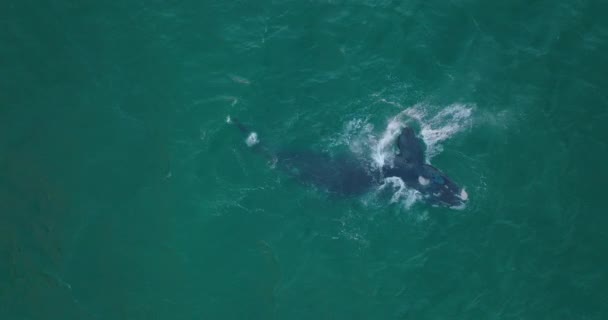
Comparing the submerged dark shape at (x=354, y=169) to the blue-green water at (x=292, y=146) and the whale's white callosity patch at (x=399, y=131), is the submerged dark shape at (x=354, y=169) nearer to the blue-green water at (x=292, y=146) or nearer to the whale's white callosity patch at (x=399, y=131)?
the whale's white callosity patch at (x=399, y=131)

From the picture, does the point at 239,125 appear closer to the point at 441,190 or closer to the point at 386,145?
the point at 386,145

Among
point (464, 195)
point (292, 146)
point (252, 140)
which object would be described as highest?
point (252, 140)

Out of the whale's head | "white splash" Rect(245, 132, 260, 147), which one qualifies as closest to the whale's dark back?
"white splash" Rect(245, 132, 260, 147)

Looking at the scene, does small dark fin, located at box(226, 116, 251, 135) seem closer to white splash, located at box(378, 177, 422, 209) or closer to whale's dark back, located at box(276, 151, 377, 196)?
whale's dark back, located at box(276, 151, 377, 196)

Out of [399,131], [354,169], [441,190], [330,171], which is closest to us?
[441,190]

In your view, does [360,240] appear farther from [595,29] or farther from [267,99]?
[595,29]

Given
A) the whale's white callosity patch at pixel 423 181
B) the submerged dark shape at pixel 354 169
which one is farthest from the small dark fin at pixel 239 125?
the whale's white callosity patch at pixel 423 181

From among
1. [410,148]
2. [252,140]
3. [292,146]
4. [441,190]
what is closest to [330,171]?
[292,146]
